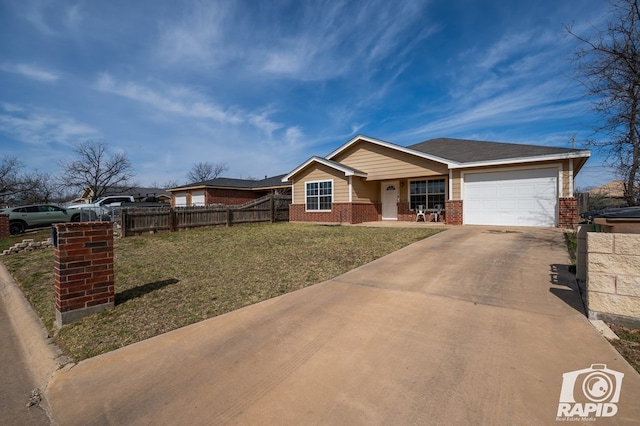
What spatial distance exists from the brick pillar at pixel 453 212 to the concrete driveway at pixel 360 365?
32.3ft

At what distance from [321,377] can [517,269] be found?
4663 mm

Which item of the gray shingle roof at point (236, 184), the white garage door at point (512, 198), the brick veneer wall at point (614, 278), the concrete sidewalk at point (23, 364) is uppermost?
the gray shingle roof at point (236, 184)

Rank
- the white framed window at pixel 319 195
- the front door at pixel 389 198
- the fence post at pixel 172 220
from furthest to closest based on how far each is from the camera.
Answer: the front door at pixel 389 198, the white framed window at pixel 319 195, the fence post at pixel 172 220

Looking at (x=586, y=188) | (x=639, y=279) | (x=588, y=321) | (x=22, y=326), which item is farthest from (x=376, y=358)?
(x=586, y=188)

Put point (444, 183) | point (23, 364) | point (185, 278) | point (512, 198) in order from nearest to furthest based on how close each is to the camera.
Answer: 1. point (23, 364)
2. point (185, 278)
3. point (512, 198)
4. point (444, 183)

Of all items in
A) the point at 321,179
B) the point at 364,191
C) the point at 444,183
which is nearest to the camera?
the point at 444,183

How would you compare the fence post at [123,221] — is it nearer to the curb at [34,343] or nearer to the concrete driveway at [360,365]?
the curb at [34,343]

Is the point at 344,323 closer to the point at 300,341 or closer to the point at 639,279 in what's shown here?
the point at 300,341

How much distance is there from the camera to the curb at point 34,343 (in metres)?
2.76

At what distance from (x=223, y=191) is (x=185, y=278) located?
21.5 metres

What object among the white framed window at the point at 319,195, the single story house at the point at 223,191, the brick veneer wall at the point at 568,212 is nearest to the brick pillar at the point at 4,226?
the single story house at the point at 223,191

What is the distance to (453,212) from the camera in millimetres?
13859

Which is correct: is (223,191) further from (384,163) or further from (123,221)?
(384,163)
